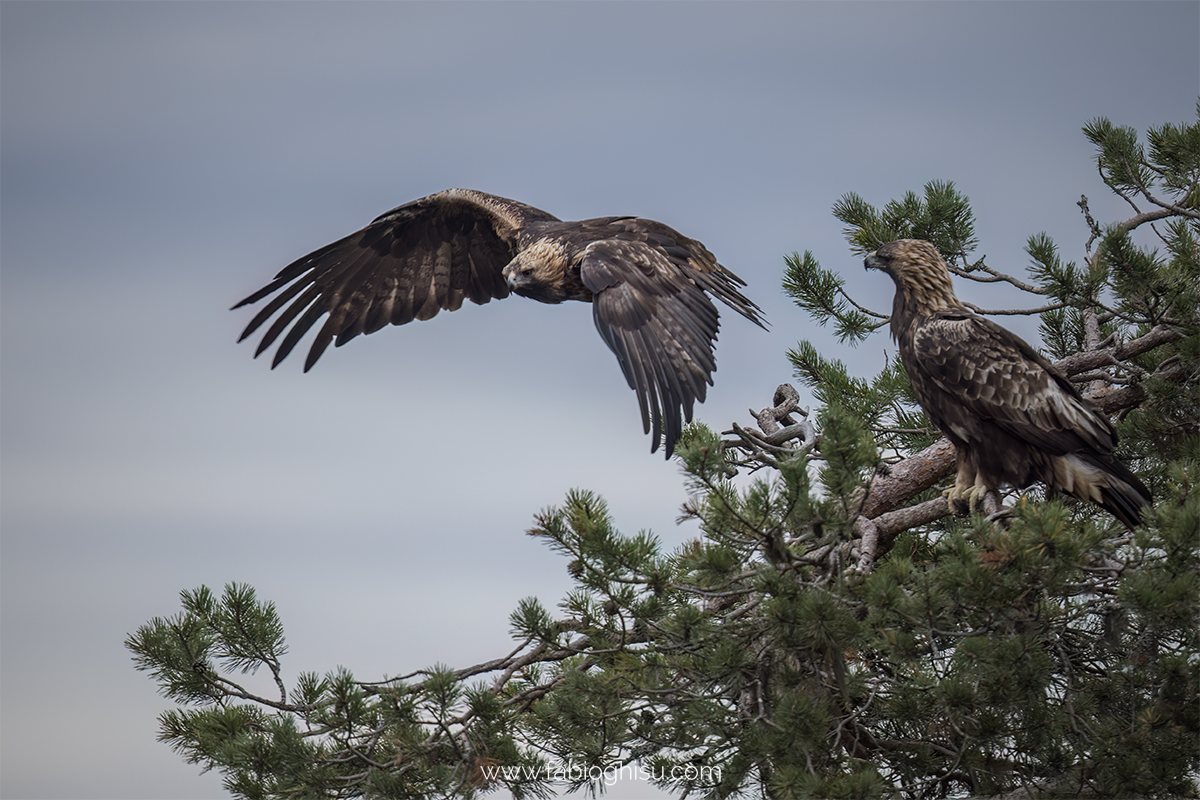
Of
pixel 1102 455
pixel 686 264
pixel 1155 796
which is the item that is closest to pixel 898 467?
pixel 1102 455

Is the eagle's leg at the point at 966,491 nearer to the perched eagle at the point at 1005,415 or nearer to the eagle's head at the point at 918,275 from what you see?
the perched eagle at the point at 1005,415

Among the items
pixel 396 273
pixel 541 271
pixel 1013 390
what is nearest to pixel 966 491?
pixel 1013 390

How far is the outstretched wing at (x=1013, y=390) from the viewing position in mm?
4527

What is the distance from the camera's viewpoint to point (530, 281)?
5590mm

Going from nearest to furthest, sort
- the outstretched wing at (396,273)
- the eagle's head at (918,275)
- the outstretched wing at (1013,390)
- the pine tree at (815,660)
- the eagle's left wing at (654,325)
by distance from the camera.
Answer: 1. the pine tree at (815,660)
2. the eagle's left wing at (654,325)
3. the outstretched wing at (1013,390)
4. the eagle's head at (918,275)
5. the outstretched wing at (396,273)

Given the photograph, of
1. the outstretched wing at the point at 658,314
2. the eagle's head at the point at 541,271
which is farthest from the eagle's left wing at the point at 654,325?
the eagle's head at the point at 541,271

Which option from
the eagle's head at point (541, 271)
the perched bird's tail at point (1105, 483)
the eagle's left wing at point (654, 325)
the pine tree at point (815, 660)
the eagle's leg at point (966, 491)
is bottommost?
the pine tree at point (815, 660)

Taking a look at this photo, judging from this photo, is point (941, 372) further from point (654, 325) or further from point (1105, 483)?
point (654, 325)

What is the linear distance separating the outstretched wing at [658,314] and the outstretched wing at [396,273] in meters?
1.47

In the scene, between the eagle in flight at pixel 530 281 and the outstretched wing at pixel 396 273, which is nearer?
the eagle in flight at pixel 530 281

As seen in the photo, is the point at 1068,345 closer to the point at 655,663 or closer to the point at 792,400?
the point at 792,400

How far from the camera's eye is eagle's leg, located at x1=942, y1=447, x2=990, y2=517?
15.2 ft

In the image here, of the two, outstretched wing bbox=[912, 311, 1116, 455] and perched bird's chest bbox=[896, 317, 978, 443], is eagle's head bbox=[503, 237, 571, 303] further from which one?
outstretched wing bbox=[912, 311, 1116, 455]

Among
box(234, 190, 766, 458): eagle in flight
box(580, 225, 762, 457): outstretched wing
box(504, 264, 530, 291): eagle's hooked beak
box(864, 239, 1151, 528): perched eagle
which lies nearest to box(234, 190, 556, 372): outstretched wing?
box(234, 190, 766, 458): eagle in flight
